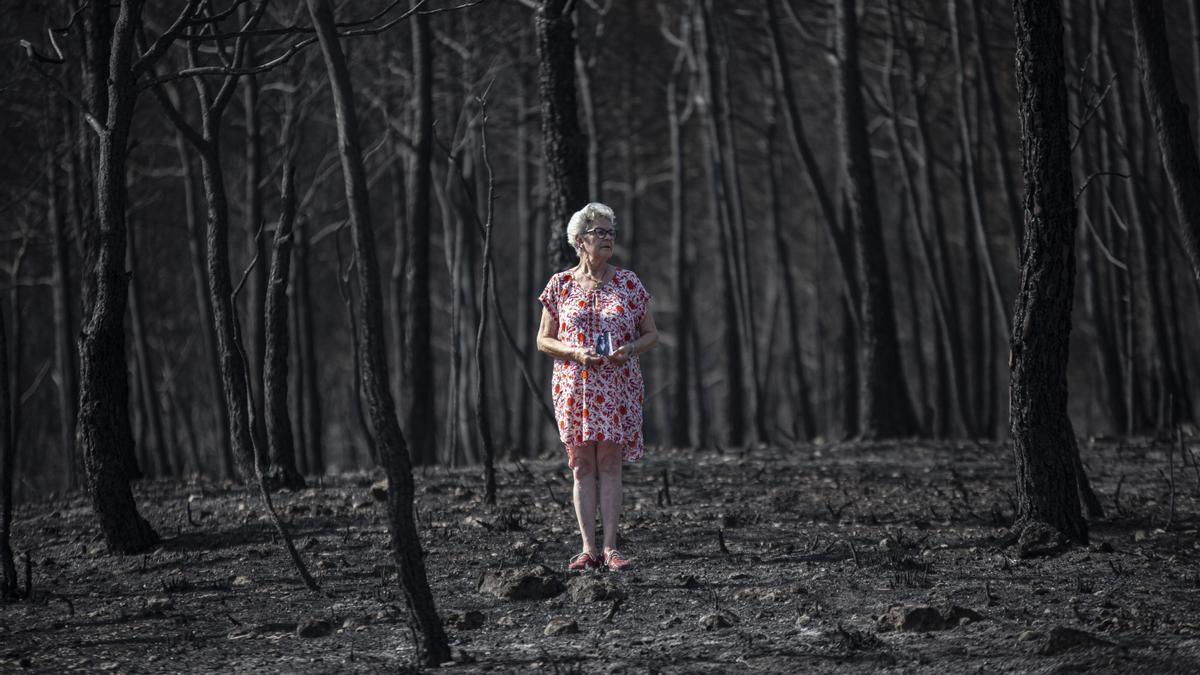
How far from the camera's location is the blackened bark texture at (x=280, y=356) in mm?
10984

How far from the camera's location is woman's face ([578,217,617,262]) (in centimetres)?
828

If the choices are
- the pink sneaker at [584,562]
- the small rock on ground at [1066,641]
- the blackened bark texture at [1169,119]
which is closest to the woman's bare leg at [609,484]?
the pink sneaker at [584,562]

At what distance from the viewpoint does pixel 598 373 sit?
827 cm

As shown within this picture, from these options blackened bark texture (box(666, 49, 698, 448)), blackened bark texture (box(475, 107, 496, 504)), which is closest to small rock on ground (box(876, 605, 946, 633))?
blackened bark texture (box(475, 107, 496, 504))

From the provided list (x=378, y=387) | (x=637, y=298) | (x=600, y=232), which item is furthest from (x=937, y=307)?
(x=378, y=387)

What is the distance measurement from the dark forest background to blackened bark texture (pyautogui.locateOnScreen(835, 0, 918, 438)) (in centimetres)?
42

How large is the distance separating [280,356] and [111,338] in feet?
8.83

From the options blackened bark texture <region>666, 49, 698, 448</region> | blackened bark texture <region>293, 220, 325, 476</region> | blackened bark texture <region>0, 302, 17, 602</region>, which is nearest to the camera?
blackened bark texture <region>0, 302, 17, 602</region>

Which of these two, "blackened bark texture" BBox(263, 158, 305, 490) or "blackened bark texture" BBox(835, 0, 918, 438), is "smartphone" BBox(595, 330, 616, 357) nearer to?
"blackened bark texture" BBox(263, 158, 305, 490)

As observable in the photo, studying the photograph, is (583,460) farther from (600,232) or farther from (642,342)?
(600,232)

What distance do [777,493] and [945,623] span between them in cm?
466

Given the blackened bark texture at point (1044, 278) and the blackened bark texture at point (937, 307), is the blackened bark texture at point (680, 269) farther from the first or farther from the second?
the blackened bark texture at point (1044, 278)

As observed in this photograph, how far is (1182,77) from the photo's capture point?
22.4m

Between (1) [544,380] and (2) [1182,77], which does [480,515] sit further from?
(1) [544,380]
